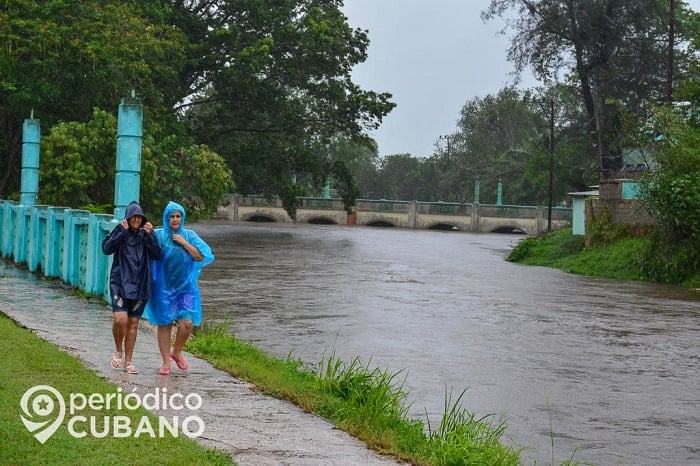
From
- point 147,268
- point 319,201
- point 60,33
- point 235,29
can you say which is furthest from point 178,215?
point 319,201

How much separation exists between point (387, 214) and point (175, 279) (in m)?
71.8

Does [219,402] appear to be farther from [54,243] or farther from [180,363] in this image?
[54,243]

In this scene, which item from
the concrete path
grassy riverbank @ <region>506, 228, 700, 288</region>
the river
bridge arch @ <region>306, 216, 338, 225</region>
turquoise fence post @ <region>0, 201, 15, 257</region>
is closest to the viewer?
the concrete path

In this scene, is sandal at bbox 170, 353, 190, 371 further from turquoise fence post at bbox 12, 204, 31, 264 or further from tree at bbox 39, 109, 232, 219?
tree at bbox 39, 109, 232, 219

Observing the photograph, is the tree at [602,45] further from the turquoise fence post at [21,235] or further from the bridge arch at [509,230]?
the turquoise fence post at [21,235]

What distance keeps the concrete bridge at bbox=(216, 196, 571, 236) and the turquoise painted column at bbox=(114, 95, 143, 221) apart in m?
63.5

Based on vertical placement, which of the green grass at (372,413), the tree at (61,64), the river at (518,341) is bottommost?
the river at (518,341)

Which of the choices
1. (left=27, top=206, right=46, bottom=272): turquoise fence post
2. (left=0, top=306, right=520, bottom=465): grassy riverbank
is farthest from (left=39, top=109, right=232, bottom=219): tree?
(left=0, top=306, right=520, bottom=465): grassy riverbank

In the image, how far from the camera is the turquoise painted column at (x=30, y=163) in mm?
18938

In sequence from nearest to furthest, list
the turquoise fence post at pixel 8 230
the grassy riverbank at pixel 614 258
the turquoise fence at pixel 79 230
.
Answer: the turquoise fence at pixel 79 230 < the turquoise fence post at pixel 8 230 < the grassy riverbank at pixel 614 258

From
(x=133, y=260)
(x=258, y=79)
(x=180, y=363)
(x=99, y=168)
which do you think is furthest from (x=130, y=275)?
(x=258, y=79)

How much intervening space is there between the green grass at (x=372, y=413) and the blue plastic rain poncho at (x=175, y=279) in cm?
75

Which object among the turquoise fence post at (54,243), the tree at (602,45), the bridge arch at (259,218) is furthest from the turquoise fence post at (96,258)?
the bridge arch at (259,218)

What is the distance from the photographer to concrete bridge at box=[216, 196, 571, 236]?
3068 inches
